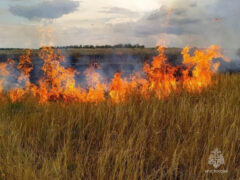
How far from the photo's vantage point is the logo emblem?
12.0ft

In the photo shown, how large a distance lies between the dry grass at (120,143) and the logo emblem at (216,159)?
6 centimetres

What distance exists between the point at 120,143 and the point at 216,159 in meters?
1.28

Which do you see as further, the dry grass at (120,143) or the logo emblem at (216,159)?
the logo emblem at (216,159)

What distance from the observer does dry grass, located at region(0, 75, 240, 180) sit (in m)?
3.55

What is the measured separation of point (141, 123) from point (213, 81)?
511 centimetres

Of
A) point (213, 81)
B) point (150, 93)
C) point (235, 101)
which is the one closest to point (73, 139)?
point (150, 93)

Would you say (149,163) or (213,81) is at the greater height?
(213,81)

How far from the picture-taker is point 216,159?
3744 mm

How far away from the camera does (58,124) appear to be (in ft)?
17.3

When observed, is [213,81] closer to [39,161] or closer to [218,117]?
[218,117]

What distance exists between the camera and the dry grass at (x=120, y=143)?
355cm

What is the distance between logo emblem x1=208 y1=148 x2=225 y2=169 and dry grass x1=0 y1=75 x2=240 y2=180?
0.20ft

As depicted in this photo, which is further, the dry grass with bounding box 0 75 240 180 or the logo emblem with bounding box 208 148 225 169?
the logo emblem with bounding box 208 148 225 169

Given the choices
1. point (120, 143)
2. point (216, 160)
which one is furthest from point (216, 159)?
point (120, 143)
